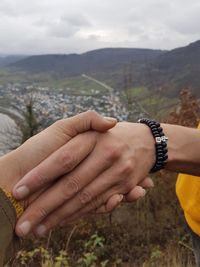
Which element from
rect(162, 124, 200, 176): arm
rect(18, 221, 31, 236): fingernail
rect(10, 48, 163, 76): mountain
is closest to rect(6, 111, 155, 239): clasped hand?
rect(18, 221, 31, 236): fingernail

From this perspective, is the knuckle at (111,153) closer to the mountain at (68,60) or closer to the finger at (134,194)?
the finger at (134,194)

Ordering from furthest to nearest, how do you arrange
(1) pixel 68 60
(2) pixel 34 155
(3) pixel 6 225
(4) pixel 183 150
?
(1) pixel 68 60 → (4) pixel 183 150 → (2) pixel 34 155 → (3) pixel 6 225

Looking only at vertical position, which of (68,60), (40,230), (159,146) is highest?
(159,146)

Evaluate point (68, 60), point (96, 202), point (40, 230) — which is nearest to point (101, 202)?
point (96, 202)

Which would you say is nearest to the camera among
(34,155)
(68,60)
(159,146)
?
(34,155)

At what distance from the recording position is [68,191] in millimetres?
1566

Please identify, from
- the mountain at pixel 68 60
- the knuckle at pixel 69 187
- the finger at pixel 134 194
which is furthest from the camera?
the mountain at pixel 68 60

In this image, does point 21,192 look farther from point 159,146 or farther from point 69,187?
point 159,146

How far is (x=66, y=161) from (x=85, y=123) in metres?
0.18

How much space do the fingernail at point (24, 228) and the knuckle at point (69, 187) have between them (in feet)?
0.49

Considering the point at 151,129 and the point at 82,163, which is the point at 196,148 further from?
the point at 82,163

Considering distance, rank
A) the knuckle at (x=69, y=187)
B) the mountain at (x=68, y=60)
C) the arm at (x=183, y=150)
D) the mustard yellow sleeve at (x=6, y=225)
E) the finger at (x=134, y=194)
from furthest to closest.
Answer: the mountain at (x=68, y=60) < the arm at (x=183, y=150) < the finger at (x=134, y=194) < the knuckle at (x=69, y=187) < the mustard yellow sleeve at (x=6, y=225)

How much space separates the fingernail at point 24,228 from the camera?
59.5 inches

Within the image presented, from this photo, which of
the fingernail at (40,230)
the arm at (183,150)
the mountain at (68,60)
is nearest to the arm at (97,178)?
the fingernail at (40,230)
